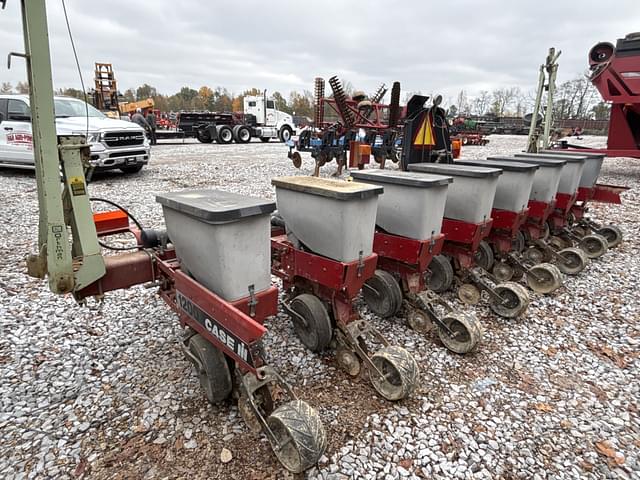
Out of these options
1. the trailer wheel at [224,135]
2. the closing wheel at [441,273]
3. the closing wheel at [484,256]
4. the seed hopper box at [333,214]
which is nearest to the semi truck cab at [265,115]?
the trailer wheel at [224,135]

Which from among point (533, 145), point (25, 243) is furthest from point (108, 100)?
point (533, 145)

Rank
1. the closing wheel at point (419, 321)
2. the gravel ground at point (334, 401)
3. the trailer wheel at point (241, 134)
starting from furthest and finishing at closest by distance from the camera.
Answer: the trailer wheel at point (241, 134) < the closing wheel at point (419, 321) < the gravel ground at point (334, 401)

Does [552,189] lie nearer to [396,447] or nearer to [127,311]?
[396,447]

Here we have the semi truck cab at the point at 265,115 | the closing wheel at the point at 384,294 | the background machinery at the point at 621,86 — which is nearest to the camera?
the closing wheel at the point at 384,294

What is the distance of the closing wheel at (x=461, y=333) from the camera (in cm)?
315

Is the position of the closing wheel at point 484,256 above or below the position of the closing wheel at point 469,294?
above

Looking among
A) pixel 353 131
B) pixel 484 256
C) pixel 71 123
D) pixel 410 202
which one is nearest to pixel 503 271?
pixel 484 256

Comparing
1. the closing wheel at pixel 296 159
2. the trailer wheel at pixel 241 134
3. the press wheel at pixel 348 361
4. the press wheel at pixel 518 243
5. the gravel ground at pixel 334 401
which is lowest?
the gravel ground at pixel 334 401

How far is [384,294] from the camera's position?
362 cm

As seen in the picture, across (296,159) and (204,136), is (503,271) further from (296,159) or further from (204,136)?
(204,136)

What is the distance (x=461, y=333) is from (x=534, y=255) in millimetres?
2762

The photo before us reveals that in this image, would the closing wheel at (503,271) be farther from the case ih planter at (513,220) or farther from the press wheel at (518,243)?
the press wheel at (518,243)

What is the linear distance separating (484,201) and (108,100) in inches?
877

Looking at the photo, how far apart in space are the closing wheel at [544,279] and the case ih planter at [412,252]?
1558 mm
